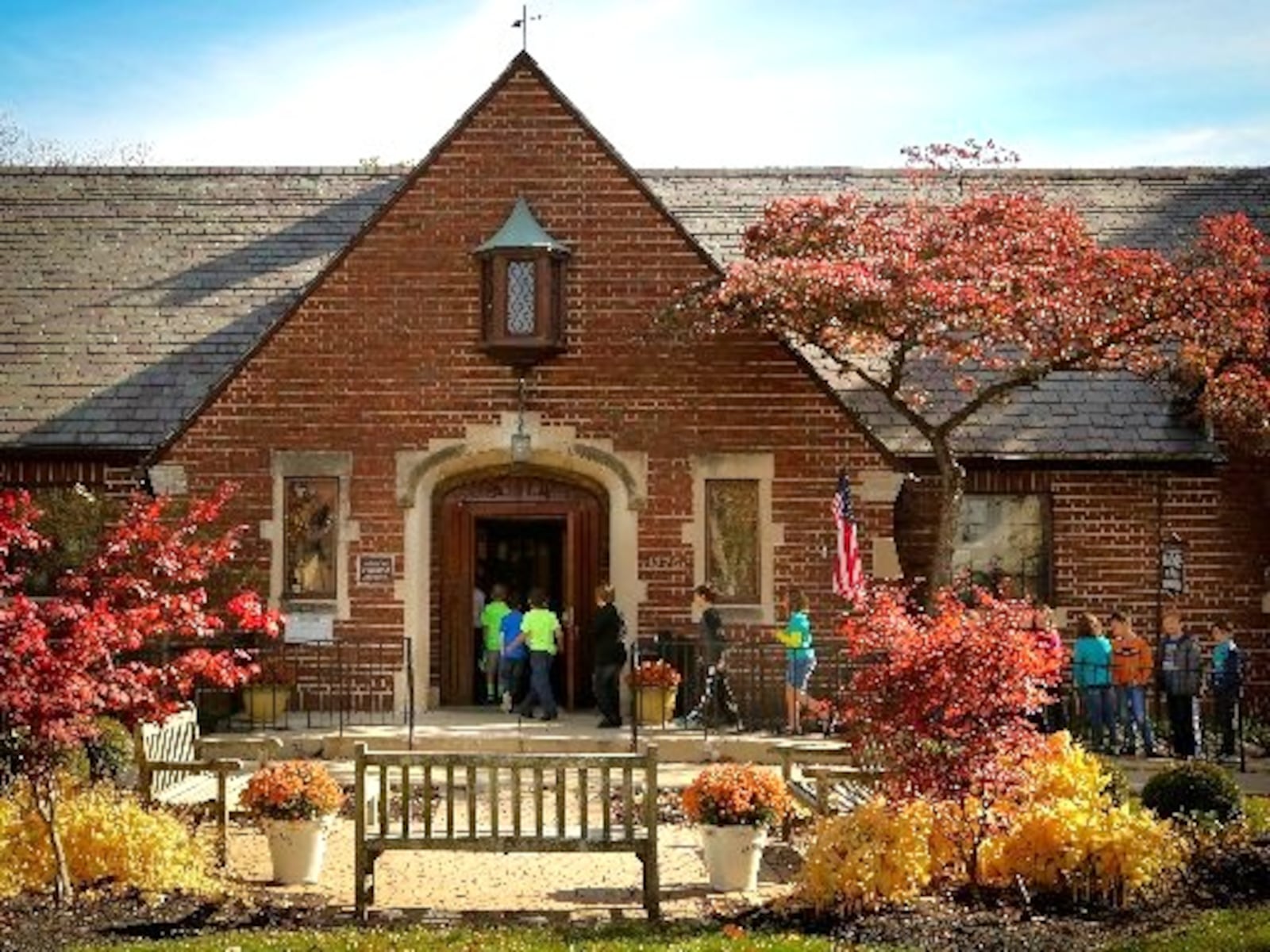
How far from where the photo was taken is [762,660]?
58.8 ft

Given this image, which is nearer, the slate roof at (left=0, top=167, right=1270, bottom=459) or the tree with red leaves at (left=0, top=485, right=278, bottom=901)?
the tree with red leaves at (left=0, top=485, right=278, bottom=901)

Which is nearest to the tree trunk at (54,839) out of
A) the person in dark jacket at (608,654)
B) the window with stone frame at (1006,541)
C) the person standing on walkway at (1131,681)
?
the person in dark jacket at (608,654)

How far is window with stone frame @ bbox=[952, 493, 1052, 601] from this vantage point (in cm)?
2070

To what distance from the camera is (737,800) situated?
34.7ft

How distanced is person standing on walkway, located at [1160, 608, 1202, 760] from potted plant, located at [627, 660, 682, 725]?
5.02 meters

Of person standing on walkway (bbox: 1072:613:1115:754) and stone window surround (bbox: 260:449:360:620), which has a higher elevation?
stone window surround (bbox: 260:449:360:620)

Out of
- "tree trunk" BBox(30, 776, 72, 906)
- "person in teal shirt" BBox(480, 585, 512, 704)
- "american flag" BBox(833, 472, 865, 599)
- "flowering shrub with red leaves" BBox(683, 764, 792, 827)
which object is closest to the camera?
"tree trunk" BBox(30, 776, 72, 906)

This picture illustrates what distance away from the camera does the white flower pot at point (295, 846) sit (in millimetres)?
10938

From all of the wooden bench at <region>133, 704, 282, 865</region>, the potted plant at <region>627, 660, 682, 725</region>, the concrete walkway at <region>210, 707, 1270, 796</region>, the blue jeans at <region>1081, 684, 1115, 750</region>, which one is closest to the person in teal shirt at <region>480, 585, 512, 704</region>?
the concrete walkway at <region>210, 707, 1270, 796</region>

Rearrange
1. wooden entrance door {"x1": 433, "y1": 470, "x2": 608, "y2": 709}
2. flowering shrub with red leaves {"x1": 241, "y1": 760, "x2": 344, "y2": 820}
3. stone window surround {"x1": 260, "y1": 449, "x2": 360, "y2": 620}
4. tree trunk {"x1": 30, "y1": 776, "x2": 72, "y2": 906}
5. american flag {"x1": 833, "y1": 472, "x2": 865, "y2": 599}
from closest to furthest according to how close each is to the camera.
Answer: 1. tree trunk {"x1": 30, "y1": 776, "x2": 72, "y2": 906}
2. flowering shrub with red leaves {"x1": 241, "y1": 760, "x2": 344, "y2": 820}
3. american flag {"x1": 833, "y1": 472, "x2": 865, "y2": 599}
4. stone window surround {"x1": 260, "y1": 449, "x2": 360, "y2": 620}
5. wooden entrance door {"x1": 433, "y1": 470, "x2": 608, "y2": 709}

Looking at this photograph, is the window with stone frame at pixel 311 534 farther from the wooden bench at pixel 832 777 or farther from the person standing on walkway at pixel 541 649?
the wooden bench at pixel 832 777

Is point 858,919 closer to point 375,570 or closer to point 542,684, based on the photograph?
point 542,684

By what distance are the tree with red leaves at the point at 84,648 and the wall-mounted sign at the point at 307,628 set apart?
546cm

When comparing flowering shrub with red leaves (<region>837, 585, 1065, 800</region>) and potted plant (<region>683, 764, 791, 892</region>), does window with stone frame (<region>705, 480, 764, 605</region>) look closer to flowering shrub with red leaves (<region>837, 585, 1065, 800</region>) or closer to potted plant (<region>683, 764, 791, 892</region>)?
potted plant (<region>683, 764, 791, 892</region>)
